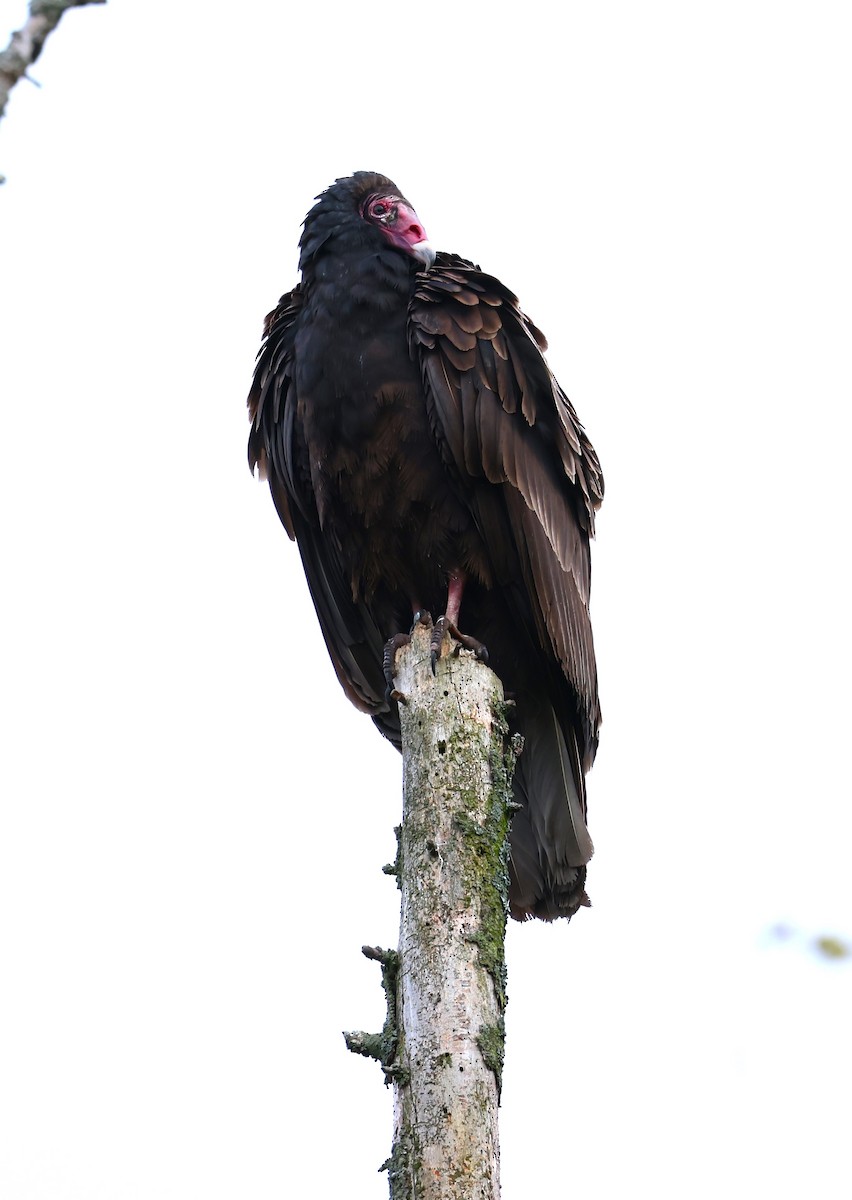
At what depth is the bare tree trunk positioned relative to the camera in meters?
2.72

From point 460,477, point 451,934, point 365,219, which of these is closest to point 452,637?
point 460,477

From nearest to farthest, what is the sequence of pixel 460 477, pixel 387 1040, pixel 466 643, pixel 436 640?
pixel 387 1040
pixel 436 640
pixel 466 643
pixel 460 477

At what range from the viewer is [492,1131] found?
276 centimetres

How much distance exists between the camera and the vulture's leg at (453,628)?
3.73 meters

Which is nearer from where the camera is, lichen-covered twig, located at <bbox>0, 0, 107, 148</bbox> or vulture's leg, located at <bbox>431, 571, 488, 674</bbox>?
lichen-covered twig, located at <bbox>0, 0, 107, 148</bbox>

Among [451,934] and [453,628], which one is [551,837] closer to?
[453,628]

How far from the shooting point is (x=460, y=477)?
176 inches

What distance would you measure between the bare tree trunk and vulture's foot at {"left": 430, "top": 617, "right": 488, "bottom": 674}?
5cm

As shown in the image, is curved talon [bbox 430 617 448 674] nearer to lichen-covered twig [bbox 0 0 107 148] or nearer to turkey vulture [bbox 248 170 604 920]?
turkey vulture [bbox 248 170 604 920]

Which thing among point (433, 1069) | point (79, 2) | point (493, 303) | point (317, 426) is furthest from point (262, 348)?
point (79, 2)

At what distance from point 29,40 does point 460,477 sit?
3.13m

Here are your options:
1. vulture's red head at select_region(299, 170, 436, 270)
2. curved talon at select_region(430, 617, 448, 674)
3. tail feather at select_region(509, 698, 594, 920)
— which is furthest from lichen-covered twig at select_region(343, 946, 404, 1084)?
vulture's red head at select_region(299, 170, 436, 270)

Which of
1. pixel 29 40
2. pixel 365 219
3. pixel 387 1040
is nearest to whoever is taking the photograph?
pixel 29 40

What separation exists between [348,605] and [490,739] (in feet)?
5.38
